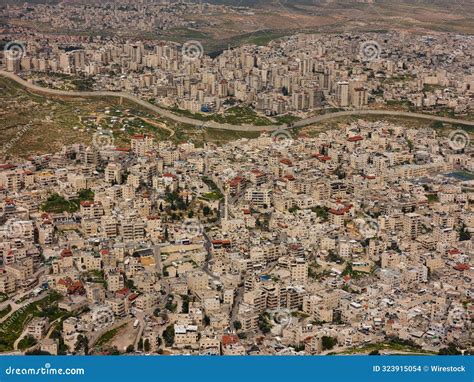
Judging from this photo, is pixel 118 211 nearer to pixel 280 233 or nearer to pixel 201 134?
pixel 280 233

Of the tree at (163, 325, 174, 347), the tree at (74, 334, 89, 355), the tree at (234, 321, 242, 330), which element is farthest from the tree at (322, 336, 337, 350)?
the tree at (74, 334, 89, 355)

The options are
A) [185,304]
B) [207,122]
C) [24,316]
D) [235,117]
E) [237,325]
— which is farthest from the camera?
[235,117]

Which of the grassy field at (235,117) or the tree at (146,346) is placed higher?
the grassy field at (235,117)

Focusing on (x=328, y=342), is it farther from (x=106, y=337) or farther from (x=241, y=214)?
(x=241, y=214)

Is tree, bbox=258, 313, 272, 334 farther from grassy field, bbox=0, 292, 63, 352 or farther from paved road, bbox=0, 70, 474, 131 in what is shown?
paved road, bbox=0, 70, 474, 131

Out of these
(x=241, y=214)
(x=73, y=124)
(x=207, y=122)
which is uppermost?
(x=73, y=124)

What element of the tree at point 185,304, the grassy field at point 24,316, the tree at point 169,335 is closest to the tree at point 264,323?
the tree at point 185,304

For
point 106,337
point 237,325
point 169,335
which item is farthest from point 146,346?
point 237,325

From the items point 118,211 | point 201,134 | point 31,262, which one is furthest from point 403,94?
point 31,262

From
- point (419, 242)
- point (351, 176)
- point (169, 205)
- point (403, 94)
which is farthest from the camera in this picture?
point (403, 94)

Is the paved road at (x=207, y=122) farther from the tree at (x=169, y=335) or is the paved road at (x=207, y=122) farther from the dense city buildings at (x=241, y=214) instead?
the tree at (x=169, y=335)

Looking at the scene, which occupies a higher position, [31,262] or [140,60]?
[140,60]
